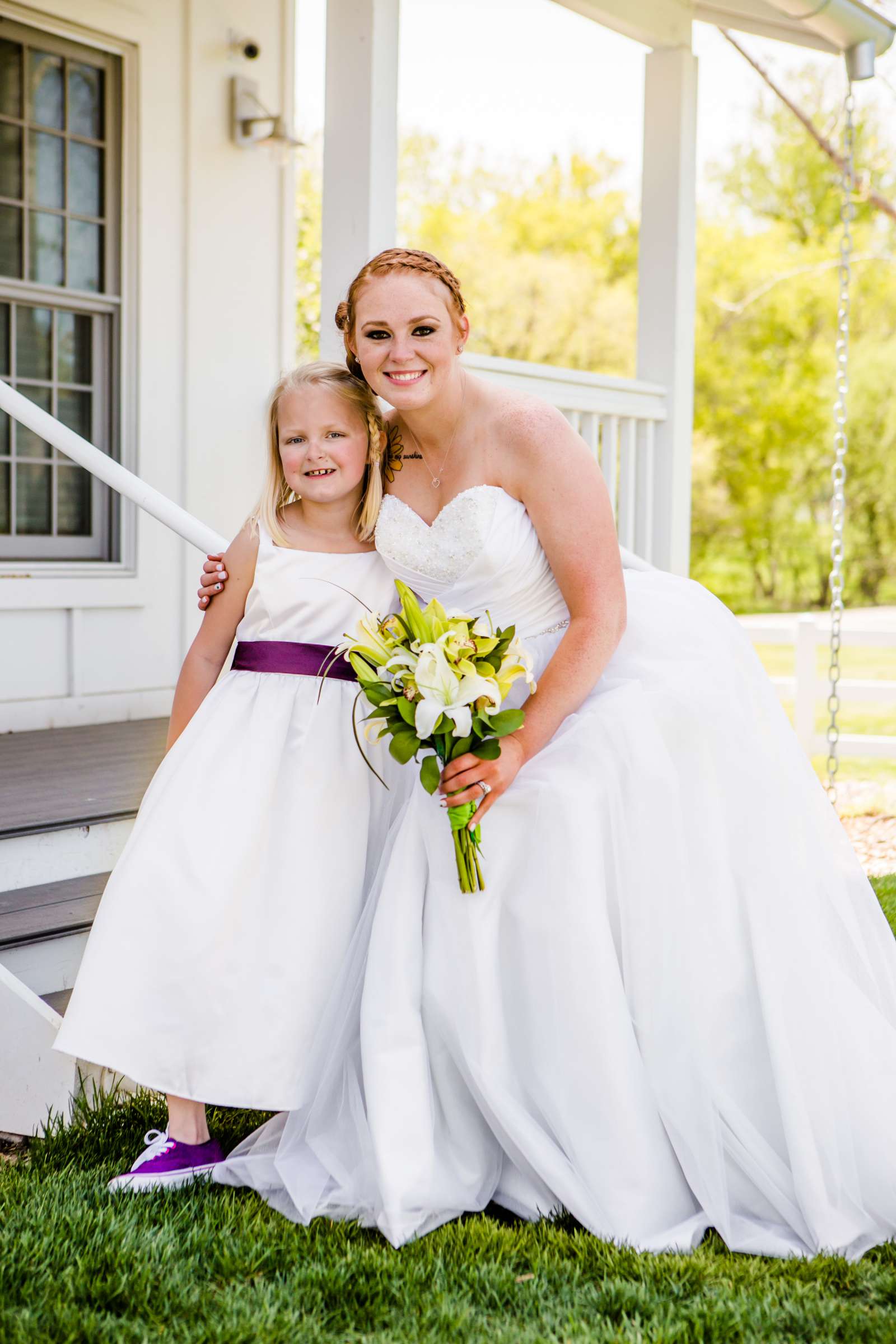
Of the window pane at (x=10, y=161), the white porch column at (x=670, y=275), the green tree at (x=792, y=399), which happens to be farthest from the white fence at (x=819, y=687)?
the green tree at (x=792, y=399)

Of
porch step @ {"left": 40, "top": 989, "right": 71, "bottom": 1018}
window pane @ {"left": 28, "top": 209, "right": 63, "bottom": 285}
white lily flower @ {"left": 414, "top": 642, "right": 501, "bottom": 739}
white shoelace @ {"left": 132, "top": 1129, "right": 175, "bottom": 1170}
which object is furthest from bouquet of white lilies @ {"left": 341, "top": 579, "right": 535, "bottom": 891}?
window pane @ {"left": 28, "top": 209, "right": 63, "bottom": 285}

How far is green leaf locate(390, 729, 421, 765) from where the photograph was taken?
256cm

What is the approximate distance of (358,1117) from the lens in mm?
2648

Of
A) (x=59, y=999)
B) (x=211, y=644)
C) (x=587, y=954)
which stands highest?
(x=211, y=644)

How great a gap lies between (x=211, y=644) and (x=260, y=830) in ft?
1.48

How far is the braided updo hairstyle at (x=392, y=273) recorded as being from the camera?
9.55 ft

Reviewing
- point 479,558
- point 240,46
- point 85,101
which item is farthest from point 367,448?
point 240,46

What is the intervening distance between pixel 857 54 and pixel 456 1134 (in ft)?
14.2

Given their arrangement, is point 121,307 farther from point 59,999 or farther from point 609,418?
point 59,999

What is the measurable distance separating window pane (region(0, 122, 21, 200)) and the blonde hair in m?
3.29

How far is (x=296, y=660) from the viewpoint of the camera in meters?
2.94

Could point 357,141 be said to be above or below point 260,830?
above

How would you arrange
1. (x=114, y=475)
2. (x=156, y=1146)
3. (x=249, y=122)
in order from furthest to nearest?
(x=249, y=122) < (x=114, y=475) < (x=156, y=1146)

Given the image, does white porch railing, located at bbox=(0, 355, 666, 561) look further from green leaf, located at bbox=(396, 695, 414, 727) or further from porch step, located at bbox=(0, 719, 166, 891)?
green leaf, located at bbox=(396, 695, 414, 727)
